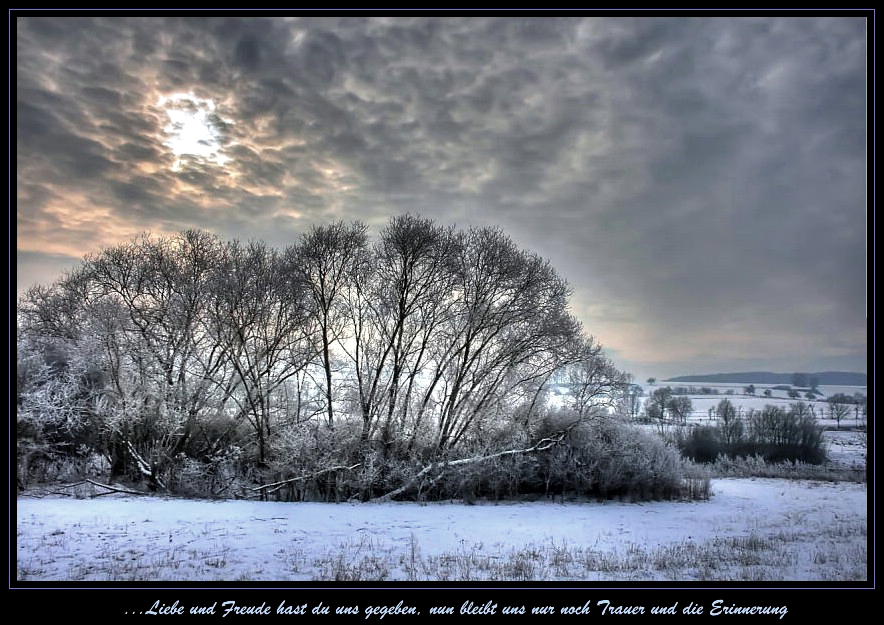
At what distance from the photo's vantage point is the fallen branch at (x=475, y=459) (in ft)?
49.1

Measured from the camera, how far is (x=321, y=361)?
16656 mm

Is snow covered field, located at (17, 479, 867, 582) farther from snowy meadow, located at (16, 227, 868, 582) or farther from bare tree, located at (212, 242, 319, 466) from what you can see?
bare tree, located at (212, 242, 319, 466)

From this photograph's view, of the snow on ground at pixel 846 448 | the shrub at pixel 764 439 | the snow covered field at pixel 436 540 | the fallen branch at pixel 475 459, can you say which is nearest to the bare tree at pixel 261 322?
the snow covered field at pixel 436 540

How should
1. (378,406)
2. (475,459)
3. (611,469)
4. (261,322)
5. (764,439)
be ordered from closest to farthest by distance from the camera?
(475,459) < (611,469) < (378,406) < (261,322) < (764,439)

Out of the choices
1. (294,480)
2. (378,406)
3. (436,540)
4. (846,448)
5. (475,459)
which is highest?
(378,406)

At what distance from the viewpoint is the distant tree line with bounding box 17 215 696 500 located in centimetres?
1512

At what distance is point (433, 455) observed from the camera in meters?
15.6

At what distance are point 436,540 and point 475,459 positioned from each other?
567cm

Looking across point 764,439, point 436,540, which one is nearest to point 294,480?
point 436,540

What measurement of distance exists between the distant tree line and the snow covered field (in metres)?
1.92

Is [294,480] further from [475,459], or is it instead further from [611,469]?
[611,469]
